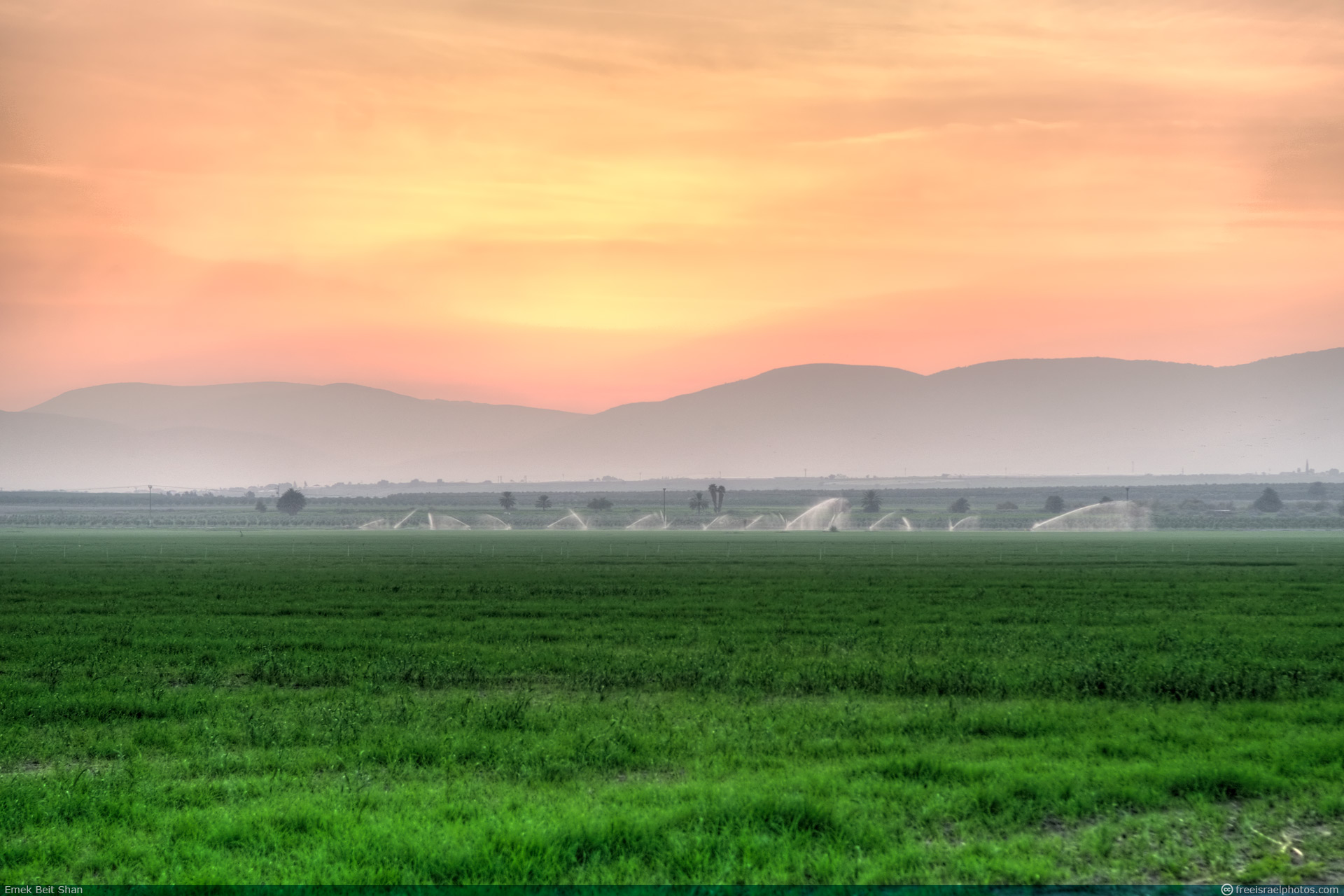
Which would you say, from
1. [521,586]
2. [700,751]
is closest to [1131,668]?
[700,751]

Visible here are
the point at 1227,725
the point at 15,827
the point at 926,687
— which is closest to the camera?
the point at 15,827

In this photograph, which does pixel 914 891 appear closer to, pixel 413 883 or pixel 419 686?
pixel 413 883

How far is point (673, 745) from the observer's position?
1503 centimetres

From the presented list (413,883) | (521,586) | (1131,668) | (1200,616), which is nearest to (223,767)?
(413,883)

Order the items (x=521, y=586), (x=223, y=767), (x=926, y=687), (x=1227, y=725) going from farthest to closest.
Answer: (x=521, y=586), (x=926, y=687), (x=1227, y=725), (x=223, y=767)

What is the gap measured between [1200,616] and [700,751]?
2646 centimetres

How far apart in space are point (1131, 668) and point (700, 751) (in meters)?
11.3

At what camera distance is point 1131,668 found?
2173 centimetres

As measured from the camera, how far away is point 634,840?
10.7m

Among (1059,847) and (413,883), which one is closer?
(413,883)

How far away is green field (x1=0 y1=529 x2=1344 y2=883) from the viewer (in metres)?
10.4

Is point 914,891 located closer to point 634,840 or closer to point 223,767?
point 634,840

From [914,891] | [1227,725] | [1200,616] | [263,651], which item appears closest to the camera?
[914,891]

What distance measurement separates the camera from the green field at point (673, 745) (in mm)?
10352
